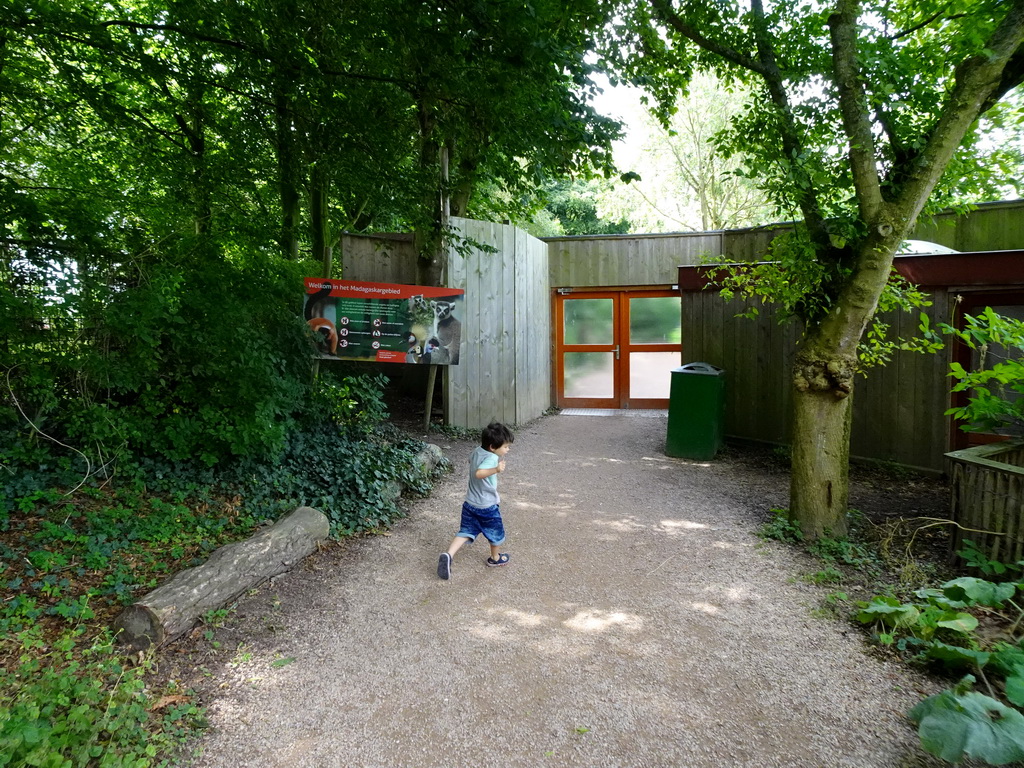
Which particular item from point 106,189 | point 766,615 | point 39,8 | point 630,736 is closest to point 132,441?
point 106,189

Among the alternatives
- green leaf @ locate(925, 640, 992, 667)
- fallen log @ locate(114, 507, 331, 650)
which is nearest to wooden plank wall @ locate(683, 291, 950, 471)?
green leaf @ locate(925, 640, 992, 667)

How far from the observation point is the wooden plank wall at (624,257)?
1159 cm

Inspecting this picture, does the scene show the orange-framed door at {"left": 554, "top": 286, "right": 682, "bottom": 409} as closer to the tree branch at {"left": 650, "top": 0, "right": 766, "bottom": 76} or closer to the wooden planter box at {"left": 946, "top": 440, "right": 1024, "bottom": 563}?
the tree branch at {"left": 650, "top": 0, "right": 766, "bottom": 76}

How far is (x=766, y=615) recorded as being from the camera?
3.81 meters

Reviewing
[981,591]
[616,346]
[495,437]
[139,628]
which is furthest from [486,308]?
[981,591]

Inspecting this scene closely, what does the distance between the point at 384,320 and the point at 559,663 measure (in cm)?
550

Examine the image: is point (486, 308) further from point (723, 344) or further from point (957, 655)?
point (957, 655)

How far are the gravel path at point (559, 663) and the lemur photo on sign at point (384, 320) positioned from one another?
3.00 metres

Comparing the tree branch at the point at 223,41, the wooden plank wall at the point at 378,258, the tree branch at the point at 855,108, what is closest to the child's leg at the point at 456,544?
the tree branch at the point at 223,41

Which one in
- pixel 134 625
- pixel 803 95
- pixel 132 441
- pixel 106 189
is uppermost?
→ pixel 803 95

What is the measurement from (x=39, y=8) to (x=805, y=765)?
671 centimetres

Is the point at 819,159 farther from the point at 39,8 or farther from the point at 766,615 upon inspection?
the point at 39,8

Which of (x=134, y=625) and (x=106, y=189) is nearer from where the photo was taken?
(x=134, y=625)

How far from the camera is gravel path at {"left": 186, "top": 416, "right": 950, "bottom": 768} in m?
2.61
